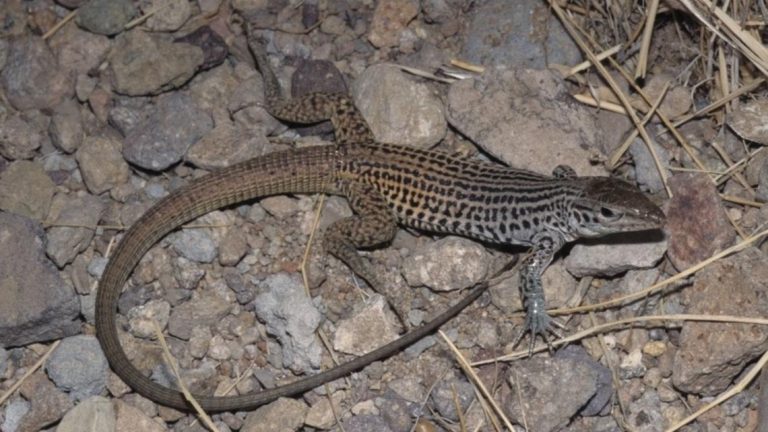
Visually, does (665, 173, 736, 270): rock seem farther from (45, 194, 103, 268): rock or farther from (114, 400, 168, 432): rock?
(45, 194, 103, 268): rock

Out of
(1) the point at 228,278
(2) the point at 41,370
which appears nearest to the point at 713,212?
(1) the point at 228,278

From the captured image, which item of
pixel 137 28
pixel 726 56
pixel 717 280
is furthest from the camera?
pixel 137 28

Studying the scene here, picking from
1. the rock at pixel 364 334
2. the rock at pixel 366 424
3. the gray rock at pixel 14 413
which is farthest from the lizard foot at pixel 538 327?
the gray rock at pixel 14 413

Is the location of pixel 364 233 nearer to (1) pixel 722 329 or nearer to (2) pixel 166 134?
(2) pixel 166 134

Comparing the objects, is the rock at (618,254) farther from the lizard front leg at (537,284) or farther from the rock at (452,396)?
the rock at (452,396)

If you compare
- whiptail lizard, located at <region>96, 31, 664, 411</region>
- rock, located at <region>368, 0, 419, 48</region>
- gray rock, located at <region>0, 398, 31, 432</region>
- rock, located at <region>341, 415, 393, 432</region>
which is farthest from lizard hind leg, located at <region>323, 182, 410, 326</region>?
gray rock, located at <region>0, 398, 31, 432</region>

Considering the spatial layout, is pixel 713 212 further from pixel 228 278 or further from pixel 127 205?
pixel 127 205

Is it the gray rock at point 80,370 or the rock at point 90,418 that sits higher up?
the gray rock at point 80,370
